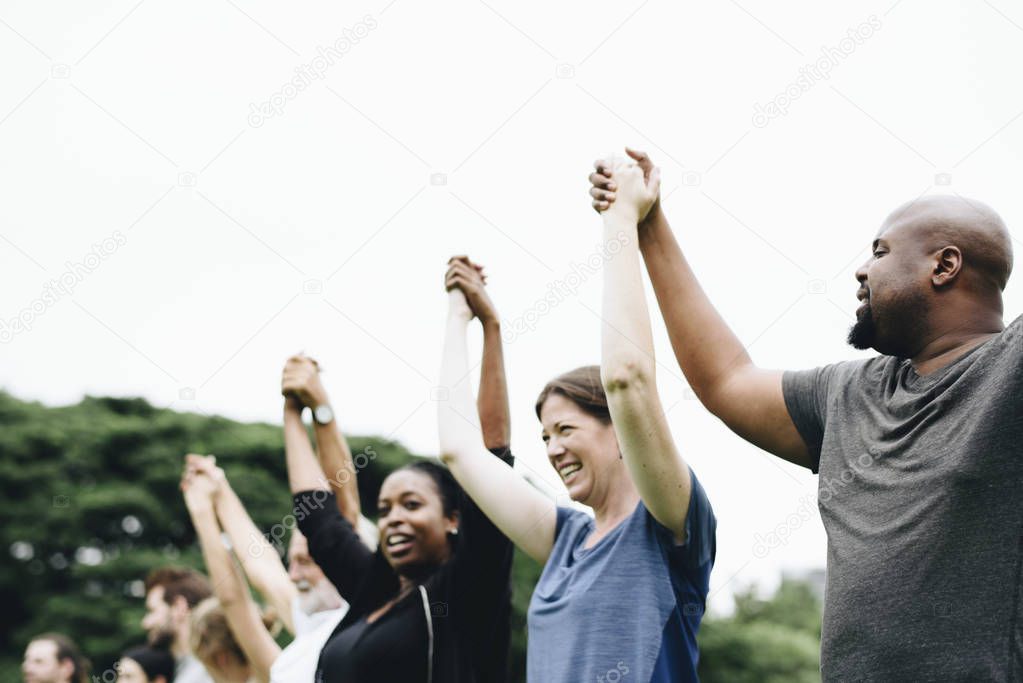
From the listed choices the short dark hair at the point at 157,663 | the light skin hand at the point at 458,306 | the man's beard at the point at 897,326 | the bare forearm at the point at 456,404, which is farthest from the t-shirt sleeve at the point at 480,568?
the short dark hair at the point at 157,663

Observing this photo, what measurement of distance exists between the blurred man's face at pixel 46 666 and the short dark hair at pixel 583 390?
15.9 feet

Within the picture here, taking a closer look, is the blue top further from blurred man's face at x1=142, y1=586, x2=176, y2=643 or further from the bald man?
blurred man's face at x1=142, y1=586, x2=176, y2=643

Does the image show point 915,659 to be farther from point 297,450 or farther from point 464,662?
point 297,450

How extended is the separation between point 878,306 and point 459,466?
4.77ft

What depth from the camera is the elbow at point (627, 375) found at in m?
2.78

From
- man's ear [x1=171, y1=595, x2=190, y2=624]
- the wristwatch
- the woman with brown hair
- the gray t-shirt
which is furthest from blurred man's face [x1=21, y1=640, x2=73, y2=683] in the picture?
the gray t-shirt

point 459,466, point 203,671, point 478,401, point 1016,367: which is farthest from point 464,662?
point 203,671

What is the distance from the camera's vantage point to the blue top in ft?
9.21

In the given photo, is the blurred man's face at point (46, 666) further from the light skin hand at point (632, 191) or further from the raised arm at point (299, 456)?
the light skin hand at point (632, 191)

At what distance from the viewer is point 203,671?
5754mm

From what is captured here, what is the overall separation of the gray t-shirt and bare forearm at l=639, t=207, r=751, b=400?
0.47 metres

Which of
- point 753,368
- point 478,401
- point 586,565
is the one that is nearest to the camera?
point 753,368

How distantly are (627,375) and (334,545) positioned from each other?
5.54 feet

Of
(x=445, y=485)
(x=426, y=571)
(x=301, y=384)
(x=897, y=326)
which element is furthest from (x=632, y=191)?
(x=301, y=384)
